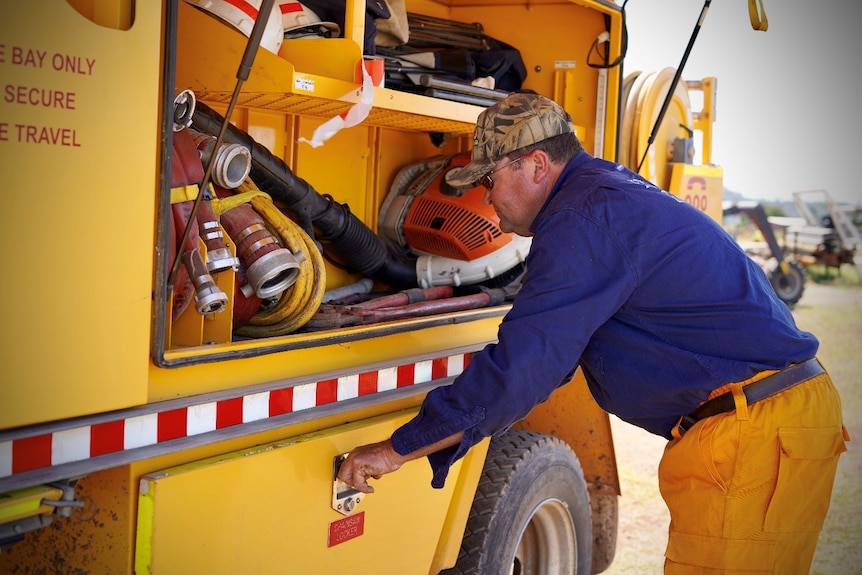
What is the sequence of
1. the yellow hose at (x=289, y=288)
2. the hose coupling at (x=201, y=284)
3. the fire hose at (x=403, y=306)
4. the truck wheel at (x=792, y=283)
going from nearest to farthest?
the hose coupling at (x=201, y=284)
the yellow hose at (x=289, y=288)
the fire hose at (x=403, y=306)
the truck wheel at (x=792, y=283)

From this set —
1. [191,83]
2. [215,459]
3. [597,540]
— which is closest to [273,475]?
[215,459]

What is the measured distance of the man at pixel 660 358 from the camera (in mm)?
2203

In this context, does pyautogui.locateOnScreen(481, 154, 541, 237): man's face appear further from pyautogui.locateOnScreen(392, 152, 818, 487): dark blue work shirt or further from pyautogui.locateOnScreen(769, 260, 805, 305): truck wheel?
pyautogui.locateOnScreen(769, 260, 805, 305): truck wheel

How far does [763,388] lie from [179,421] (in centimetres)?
147

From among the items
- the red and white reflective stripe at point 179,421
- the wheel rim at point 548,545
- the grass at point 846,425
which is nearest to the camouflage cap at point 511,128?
the red and white reflective stripe at point 179,421

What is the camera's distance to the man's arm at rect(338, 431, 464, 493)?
2.30 meters

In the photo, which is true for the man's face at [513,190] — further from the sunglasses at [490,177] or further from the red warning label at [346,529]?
the red warning label at [346,529]

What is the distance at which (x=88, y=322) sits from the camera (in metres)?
1.79

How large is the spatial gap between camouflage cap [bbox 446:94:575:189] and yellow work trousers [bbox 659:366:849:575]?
83 centimetres

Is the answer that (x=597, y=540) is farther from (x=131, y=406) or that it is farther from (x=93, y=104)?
(x=93, y=104)

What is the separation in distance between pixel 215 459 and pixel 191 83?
116 cm

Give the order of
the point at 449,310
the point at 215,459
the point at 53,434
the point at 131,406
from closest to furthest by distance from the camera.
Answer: the point at 53,434
the point at 131,406
the point at 215,459
the point at 449,310

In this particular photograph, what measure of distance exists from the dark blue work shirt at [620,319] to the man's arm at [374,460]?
0.04 metres

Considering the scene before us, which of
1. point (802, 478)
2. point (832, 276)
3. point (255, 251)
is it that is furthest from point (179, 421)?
point (832, 276)
